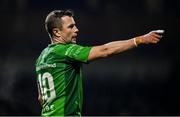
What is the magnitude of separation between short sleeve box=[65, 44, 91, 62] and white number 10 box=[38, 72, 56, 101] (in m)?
0.24

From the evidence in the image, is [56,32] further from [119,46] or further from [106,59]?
[106,59]

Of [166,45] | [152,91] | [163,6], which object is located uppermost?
[163,6]

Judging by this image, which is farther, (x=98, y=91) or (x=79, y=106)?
(x=98, y=91)

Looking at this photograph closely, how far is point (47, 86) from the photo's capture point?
415 centimetres

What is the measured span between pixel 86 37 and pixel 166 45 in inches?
41.4

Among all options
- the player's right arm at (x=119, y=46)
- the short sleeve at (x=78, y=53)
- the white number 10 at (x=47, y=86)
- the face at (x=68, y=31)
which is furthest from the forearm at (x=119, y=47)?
the white number 10 at (x=47, y=86)

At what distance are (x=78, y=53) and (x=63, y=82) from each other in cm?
26

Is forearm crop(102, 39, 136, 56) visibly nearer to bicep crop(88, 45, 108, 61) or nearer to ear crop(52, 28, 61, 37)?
bicep crop(88, 45, 108, 61)

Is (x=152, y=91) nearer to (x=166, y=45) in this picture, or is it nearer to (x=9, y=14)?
(x=166, y=45)

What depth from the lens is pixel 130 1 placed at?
718 centimetres

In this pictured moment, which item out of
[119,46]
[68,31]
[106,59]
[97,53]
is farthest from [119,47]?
[106,59]

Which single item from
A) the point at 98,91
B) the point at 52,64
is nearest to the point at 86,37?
the point at 98,91

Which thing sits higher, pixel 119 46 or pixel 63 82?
pixel 119 46

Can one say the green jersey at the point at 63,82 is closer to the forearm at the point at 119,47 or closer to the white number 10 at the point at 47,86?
the white number 10 at the point at 47,86
